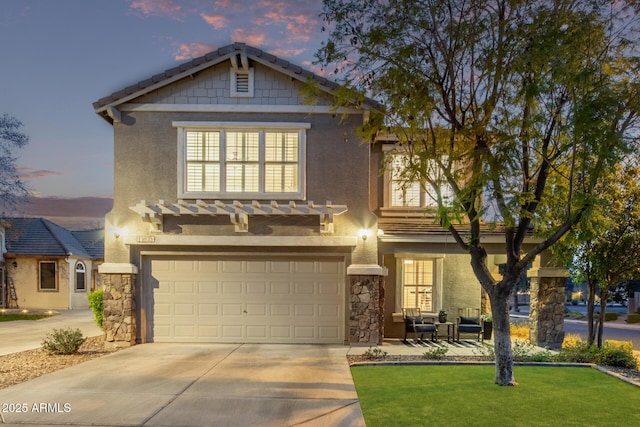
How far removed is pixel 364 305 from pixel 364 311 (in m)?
0.16

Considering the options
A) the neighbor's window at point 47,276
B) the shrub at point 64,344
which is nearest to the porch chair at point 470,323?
the shrub at point 64,344

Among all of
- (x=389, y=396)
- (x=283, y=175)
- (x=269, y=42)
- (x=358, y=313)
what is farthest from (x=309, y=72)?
(x=389, y=396)

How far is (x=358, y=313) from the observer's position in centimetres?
1231

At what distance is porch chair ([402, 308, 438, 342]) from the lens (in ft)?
43.2

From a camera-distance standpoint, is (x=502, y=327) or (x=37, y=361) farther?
(x=37, y=361)

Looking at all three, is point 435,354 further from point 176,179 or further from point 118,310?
point 118,310

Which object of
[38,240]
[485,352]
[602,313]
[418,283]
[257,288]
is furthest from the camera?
[38,240]

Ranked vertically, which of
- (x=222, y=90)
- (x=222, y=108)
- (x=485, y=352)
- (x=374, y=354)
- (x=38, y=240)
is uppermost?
(x=222, y=90)

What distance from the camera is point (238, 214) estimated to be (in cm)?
1209

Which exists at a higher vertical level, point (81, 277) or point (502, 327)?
point (502, 327)

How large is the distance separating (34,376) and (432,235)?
9.92 meters

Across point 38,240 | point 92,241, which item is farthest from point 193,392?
point 92,241

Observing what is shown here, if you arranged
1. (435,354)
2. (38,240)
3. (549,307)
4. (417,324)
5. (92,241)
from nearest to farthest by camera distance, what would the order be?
(435,354)
(549,307)
(417,324)
(38,240)
(92,241)

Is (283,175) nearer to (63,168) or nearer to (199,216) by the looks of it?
(199,216)
